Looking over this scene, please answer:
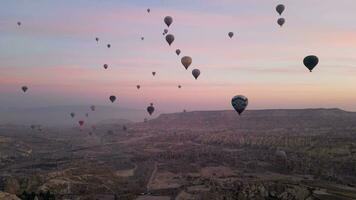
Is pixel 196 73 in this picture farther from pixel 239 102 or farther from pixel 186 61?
pixel 239 102

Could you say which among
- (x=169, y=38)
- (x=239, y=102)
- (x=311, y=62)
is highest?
(x=169, y=38)

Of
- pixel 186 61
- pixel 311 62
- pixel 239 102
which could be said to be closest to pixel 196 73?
pixel 186 61

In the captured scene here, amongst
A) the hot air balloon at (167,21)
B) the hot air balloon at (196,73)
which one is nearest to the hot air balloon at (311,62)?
the hot air balloon at (196,73)

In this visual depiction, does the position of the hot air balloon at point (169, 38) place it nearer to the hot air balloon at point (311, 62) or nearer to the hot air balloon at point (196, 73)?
the hot air balloon at point (196, 73)

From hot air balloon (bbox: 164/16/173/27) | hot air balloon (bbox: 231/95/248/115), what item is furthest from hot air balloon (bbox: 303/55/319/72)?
hot air balloon (bbox: 164/16/173/27)

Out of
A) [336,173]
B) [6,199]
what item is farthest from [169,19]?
[336,173]

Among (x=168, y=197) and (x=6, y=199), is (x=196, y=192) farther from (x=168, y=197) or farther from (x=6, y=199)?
(x=6, y=199)

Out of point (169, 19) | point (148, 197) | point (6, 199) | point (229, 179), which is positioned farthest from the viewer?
point (229, 179)

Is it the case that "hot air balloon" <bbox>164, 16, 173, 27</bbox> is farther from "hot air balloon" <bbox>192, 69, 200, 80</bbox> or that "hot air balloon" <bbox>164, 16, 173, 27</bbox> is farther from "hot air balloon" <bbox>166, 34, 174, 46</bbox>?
"hot air balloon" <bbox>192, 69, 200, 80</bbox>
